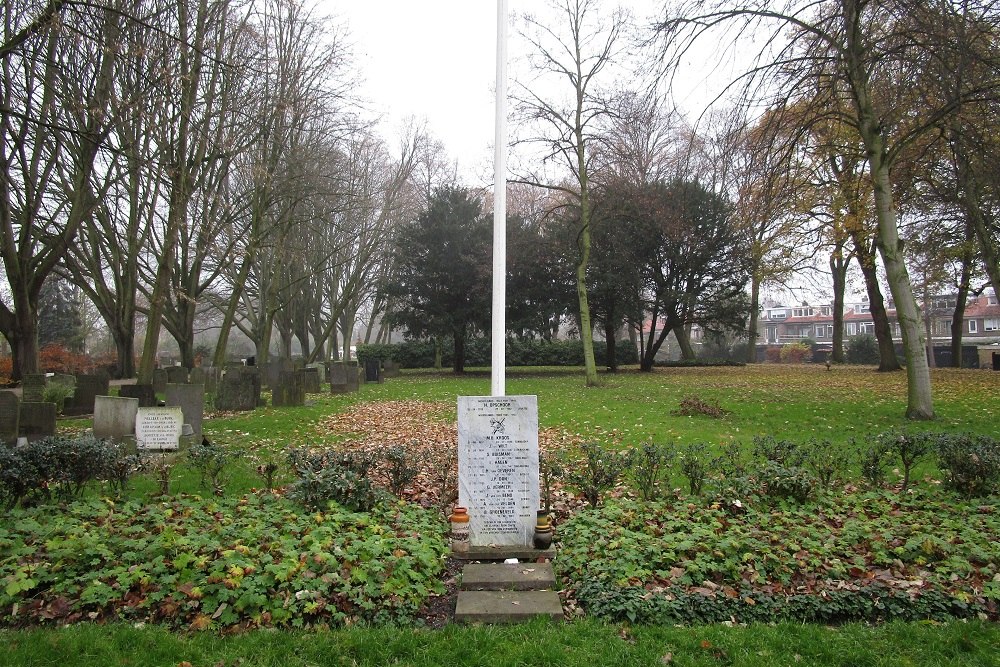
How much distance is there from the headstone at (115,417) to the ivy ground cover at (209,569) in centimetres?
424

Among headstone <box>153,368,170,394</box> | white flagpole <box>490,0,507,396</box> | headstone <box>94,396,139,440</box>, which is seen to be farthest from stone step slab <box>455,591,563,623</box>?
headstone <box>153,368,170,394</box>

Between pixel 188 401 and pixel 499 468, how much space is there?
7384 millimetres

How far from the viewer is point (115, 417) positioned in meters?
9.46

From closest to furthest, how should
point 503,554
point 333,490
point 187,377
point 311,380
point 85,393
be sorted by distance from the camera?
point 503,554
point 333,490
point 85,393
point 187,377
point 311,380

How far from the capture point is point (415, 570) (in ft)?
15.8

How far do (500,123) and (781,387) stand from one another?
16.3 m

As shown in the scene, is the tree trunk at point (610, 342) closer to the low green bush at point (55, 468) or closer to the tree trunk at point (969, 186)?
the tree trunk at point (969, 186)

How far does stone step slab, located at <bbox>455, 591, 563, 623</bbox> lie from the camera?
13.9 ft

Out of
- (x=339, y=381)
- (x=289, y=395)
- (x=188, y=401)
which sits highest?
(x=188, y=401)

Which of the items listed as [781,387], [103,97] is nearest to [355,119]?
[103,97]

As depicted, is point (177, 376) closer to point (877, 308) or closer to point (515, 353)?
point (515, 353)

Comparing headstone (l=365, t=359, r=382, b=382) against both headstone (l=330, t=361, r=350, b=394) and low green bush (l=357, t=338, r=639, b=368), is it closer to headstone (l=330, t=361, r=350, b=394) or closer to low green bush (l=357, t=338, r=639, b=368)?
headstone (l=330, t=361, r=350, b=394)

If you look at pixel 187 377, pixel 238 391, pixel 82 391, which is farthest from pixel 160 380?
pixel 238 391

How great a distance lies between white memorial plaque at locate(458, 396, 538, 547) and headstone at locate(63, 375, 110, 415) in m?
13.6
